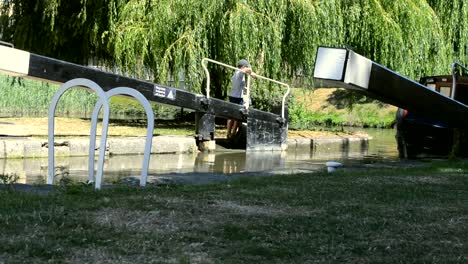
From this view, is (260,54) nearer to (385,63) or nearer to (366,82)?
(385,63)

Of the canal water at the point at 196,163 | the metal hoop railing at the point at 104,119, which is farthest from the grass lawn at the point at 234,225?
the canal water at the point at 196,163

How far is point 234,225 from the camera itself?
15.3ft

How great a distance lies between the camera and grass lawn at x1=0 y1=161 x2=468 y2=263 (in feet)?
12.8

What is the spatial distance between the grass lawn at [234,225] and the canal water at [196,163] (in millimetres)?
2310

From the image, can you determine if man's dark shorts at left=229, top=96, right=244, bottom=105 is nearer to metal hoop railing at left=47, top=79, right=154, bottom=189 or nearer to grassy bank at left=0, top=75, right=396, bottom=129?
grassy bank at left=0, top=75, right=396, bottom=129

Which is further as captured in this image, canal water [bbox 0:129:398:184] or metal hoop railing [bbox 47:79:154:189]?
canal water [bbox 0:129:398:184]

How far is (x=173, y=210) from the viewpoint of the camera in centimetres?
514

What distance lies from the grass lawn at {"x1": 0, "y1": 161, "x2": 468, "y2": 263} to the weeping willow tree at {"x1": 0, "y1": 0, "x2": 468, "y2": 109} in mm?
9010

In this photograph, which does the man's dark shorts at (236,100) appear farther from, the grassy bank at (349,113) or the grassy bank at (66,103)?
the grassy bank at (349,113)

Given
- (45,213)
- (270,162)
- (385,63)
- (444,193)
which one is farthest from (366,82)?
(385,63)

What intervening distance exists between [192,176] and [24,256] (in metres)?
4.27

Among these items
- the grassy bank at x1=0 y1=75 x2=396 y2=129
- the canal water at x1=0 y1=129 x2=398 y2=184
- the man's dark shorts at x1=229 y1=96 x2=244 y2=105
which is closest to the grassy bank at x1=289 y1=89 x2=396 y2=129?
the grassy bank at x1=0 y1=75 x2=396 y2=129

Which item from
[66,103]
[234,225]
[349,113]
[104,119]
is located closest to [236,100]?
[104,119]

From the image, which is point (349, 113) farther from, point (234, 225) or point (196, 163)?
point (234, 225)
